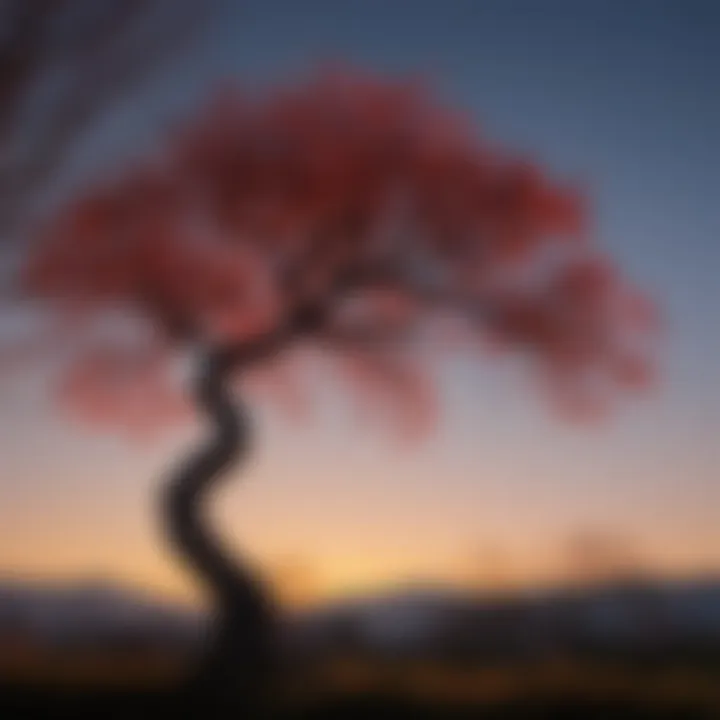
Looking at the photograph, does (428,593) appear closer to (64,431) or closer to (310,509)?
(310,509)

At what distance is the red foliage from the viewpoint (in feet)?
5.87

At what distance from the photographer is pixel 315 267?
179 centimetres

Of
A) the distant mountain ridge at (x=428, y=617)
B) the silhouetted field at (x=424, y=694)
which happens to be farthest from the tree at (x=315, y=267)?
the silhouetted field at (x=424, y=694)

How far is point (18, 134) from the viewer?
184cm

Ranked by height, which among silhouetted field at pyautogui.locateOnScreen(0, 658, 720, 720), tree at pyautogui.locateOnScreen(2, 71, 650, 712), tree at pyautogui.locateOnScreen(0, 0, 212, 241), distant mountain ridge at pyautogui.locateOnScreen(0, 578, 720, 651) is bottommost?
silhouetted field at pyautogui.locateOnScreen(0, 658, 720, 720)

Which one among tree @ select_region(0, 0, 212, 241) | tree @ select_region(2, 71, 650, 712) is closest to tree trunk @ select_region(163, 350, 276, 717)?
tree @ select_region(2, 71, 650, 712)

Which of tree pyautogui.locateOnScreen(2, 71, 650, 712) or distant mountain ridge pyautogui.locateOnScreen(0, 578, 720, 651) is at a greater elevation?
tree pyautogui.locateOnScreen(2, 71, 650, 712)

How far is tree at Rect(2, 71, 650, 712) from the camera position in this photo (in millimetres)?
1784

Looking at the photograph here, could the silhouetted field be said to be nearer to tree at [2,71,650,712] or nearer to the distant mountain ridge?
the distant mountain ridge

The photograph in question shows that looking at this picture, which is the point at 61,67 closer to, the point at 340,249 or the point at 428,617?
the point at 340,249

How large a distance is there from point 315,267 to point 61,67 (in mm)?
497

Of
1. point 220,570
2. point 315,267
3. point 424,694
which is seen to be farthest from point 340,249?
point 424,694

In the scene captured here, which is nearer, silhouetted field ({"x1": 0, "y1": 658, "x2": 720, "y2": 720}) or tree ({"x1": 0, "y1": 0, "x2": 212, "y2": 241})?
silhouetted field ({"x1": 0, "y1": 658, "x2": 720, "y2": 720})

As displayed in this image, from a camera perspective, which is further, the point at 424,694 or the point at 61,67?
the point at 61,67
